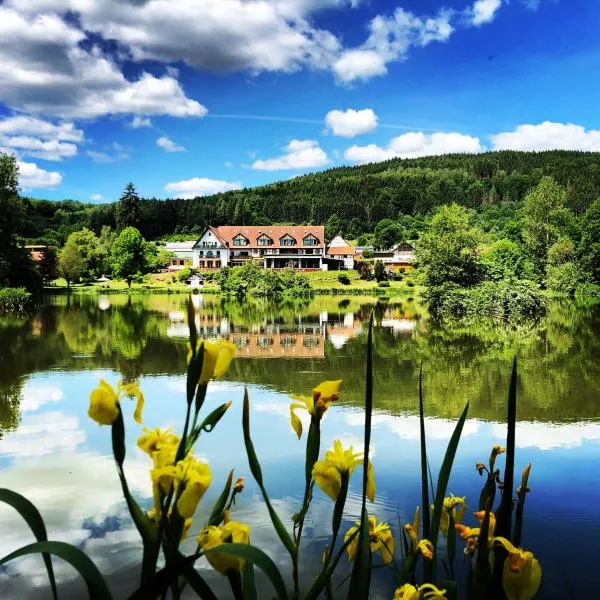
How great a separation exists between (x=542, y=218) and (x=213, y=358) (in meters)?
55.6

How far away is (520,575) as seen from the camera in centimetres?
115

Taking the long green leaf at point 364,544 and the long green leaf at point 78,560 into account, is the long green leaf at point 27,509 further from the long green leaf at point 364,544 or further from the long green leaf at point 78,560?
the long green leaf at point 364,544

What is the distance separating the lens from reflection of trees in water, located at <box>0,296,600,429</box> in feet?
29.3

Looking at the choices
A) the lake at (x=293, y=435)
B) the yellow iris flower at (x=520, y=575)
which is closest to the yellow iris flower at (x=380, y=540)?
the yellow iris flower at (x=520, y=575)

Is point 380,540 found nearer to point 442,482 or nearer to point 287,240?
point 442,482

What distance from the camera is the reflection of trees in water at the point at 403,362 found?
8.95 m

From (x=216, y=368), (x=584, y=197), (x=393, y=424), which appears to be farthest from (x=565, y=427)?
(x=584, y=197)

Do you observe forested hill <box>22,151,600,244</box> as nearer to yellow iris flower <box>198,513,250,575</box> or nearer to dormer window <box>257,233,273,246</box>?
dormer window <box>257,233,273,246</box>

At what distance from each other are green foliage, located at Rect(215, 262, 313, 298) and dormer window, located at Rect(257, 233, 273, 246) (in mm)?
15211

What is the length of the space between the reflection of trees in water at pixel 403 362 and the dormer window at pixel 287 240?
42138 millimetres

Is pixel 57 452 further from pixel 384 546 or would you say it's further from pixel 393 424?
pixel 384 546

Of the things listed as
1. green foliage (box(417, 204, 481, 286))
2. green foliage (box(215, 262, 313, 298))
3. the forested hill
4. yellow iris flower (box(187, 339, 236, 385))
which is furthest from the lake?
the forested hill

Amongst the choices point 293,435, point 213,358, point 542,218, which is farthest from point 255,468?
point 542,218

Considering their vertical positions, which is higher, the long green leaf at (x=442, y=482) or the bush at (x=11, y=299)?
the long green leaf at (x=442, y=482)
